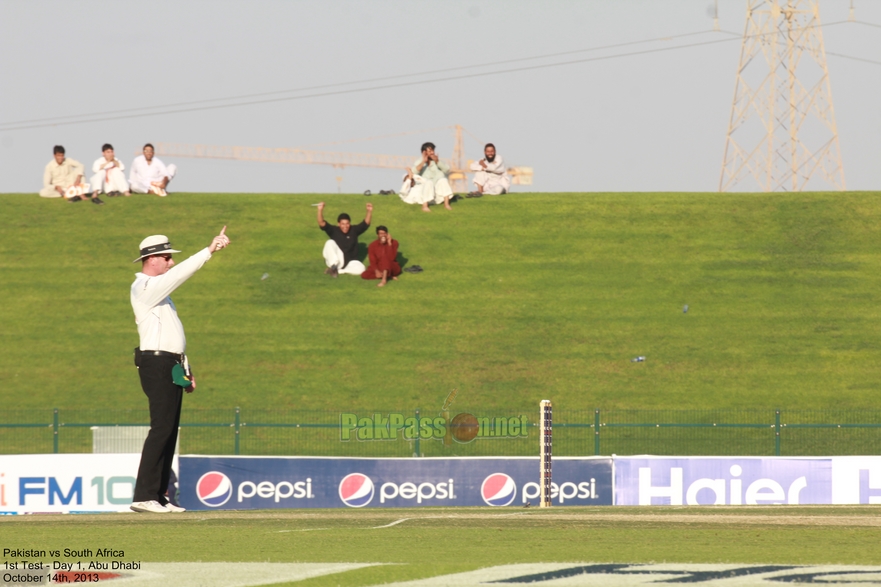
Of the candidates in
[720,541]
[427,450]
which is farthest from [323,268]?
[720,541]

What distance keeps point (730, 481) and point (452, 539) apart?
12828mm

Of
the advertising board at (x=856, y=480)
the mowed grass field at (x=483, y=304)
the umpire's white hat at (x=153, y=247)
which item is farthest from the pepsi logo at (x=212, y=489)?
the umpire's white hat at (x=153, y=247)

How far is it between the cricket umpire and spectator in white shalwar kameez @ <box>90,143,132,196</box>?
2708 cm

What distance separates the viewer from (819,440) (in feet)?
77.0

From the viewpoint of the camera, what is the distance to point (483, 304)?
102 ft

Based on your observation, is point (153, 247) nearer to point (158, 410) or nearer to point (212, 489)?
point (158, 410)

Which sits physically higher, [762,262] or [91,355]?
[762,262]

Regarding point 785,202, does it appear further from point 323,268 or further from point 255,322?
point 255,322

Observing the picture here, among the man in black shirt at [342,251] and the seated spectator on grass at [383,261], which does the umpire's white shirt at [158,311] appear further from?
the man in black shirt at [342,251]

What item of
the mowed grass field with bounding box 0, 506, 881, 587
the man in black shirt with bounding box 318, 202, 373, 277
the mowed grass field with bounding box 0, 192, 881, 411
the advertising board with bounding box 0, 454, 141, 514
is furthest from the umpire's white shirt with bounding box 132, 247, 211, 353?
the man in black shirt with bounding box 318, 202, 373, 277

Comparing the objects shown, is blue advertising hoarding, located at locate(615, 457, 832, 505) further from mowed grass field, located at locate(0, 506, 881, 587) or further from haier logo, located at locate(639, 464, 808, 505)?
mowed grass field, located at locate(0, 506, 881, 587)

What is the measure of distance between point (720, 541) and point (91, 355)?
2412 cm

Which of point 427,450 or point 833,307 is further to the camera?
point 833,307

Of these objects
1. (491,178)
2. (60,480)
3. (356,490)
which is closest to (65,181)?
(491,178)
